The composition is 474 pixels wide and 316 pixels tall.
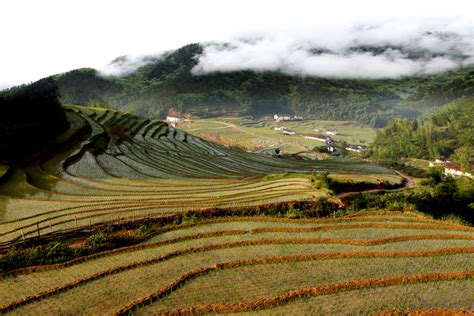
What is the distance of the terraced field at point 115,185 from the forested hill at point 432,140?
64002 mm

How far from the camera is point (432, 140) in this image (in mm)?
101938

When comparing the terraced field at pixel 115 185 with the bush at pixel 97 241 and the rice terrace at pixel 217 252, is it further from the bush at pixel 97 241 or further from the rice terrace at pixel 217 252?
the bush at pixel 97 241

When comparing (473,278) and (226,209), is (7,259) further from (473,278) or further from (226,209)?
(473,278)

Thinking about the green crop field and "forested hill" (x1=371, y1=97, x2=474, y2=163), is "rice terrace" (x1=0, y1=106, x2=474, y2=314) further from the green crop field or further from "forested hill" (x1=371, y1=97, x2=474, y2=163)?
"forested hill" (x1=371, y1=97, x2=474, y2=163)

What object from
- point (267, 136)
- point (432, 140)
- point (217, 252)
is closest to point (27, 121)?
point (217, 252)

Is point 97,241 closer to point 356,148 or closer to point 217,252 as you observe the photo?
point 217,252

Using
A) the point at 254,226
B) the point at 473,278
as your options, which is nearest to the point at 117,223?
the point at 254,226

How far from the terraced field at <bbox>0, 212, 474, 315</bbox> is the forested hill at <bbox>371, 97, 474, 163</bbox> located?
82.2 metres

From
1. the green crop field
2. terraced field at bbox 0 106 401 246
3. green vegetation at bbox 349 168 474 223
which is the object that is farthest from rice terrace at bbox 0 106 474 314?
the green crop field

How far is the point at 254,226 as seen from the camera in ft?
65.2

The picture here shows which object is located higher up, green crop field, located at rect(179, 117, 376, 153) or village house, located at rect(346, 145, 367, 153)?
green crop field, located at rect(179, 117, 376, 153)

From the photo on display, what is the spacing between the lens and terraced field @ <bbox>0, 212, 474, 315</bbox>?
12023mm

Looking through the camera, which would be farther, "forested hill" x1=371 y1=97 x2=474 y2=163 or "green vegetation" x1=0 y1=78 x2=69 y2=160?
"forested hill" x1=371 y1=97 x2=474 y2=163

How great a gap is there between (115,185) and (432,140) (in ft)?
336
